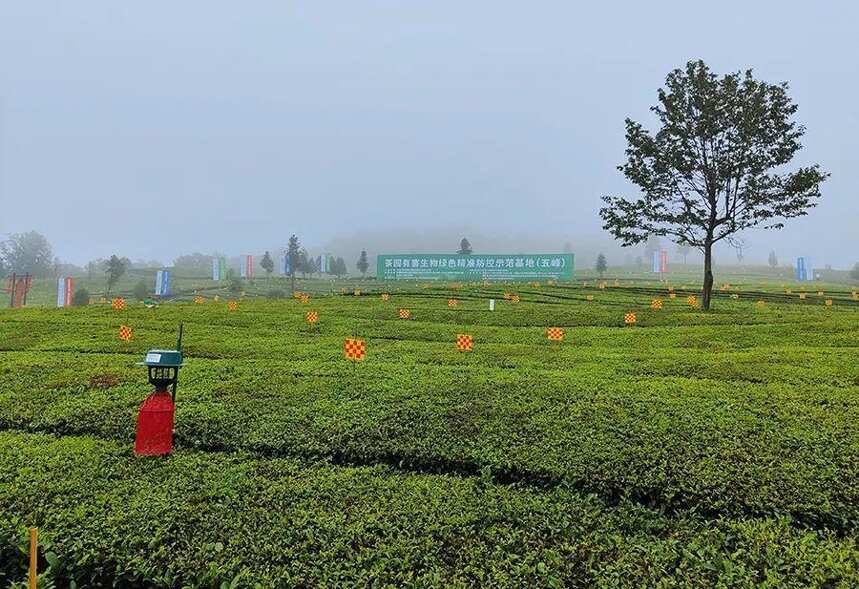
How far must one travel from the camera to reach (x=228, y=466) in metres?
5.29

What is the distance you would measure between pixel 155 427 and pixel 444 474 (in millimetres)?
3186

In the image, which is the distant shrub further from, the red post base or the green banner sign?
the red post base

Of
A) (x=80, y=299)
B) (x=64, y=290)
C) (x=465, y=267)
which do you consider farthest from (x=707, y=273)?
(x=80, y=299)

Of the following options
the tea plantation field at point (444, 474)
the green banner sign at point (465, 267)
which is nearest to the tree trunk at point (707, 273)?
the tea plantation field at point (444, 474)

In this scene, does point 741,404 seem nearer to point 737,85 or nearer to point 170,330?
point 170,330

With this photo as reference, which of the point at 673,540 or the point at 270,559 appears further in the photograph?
the point at 673,540

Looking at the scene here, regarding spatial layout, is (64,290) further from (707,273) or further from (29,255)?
(29,255)

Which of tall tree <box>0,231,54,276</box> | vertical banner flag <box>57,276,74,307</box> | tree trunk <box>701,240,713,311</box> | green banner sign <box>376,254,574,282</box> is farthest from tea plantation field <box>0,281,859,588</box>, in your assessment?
tall tree <box>0,231,54,276</box>

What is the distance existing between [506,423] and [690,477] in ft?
6.69

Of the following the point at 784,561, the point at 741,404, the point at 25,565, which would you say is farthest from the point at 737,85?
the point at 25,565

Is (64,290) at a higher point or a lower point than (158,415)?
higher

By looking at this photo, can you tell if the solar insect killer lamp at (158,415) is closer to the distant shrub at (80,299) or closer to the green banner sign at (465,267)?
the green banner sign at (465,267)

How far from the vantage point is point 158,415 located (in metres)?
5.52

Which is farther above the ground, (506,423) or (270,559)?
(506,423)
